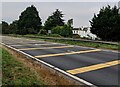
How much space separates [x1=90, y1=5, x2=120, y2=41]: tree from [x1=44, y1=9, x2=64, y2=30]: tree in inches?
1583

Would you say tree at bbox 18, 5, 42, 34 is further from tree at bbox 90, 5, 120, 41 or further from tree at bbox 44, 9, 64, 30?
tree at bbox 90, 5, 120, 41

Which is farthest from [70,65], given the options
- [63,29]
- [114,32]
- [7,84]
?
[63,29]

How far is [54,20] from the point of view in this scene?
315 ft

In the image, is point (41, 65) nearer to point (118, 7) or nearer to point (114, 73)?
point (114, 73)

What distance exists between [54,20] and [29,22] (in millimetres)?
9989

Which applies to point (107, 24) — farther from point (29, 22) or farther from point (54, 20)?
point (54, 20)

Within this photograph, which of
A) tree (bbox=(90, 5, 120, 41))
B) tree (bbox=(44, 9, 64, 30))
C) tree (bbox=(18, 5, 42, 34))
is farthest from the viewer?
tree (bbox=(44, 9, 64, 30))

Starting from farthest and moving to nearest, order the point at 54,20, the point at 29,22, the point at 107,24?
the point at 54,20
the point at 29,22
the point at 107,24

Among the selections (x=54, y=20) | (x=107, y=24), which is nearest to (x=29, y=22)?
(x=54, y=20)

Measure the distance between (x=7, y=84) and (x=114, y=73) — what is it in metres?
4.93

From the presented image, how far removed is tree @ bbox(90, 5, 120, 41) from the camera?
45344mm

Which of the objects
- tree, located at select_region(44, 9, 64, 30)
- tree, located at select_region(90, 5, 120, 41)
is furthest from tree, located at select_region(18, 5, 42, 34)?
tree, located at select_region(90, 5, 120, 41)

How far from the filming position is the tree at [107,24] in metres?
45.3

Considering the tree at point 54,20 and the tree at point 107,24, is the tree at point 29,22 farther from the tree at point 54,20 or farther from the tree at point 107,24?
the tree at point 107,24
